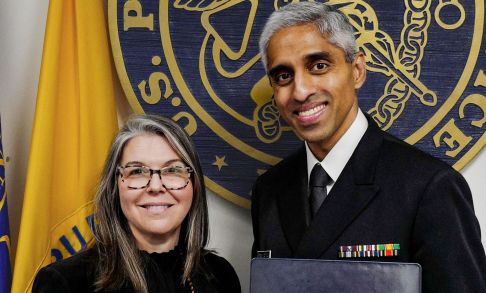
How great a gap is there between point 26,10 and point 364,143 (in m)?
1.16

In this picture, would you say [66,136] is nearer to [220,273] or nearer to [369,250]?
[220,273]

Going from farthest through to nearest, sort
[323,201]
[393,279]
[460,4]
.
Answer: [460,4] < [323,201] < [393,279]

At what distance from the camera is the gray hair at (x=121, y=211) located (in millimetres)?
1523

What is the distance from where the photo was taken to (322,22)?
1.52 meters

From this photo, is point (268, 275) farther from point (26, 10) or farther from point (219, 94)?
point (26, 10)

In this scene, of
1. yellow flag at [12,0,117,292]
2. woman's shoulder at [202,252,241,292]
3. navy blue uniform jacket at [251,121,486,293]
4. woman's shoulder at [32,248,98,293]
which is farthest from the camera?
yellow flag at [12,0,117,292]

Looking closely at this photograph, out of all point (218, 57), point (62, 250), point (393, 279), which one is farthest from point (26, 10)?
point (393, 279)

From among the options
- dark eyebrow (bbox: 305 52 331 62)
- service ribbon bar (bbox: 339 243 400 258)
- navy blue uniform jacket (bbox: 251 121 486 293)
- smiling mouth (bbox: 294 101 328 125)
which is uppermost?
dark eyebrow (bbox: 305 52 331 62)

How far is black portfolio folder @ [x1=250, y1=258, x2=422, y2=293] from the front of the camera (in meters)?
1.21

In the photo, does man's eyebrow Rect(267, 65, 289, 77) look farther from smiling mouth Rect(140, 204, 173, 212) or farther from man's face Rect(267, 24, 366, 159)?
smiling mouth Rect(140, 204, 173, 212)

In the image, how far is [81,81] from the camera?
1883 mm

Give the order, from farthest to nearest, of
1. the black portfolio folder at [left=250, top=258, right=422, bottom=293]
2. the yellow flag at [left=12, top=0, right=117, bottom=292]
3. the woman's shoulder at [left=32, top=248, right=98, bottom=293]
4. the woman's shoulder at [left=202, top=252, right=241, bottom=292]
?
the yellow flag at [left=12, top=0, right=117, bottom=292] < the woman's shoulder at [left=202, top=252, right=241, bottom=292] < the woman's shoulder at [left=32, top=248, right=98, bottom=293] < the black portfolio folder at [left=250, top=258, right=422, bottom=293]

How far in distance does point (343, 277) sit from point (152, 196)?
0.52m

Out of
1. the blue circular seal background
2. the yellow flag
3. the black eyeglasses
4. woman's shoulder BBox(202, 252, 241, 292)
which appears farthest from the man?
the yellow flag
